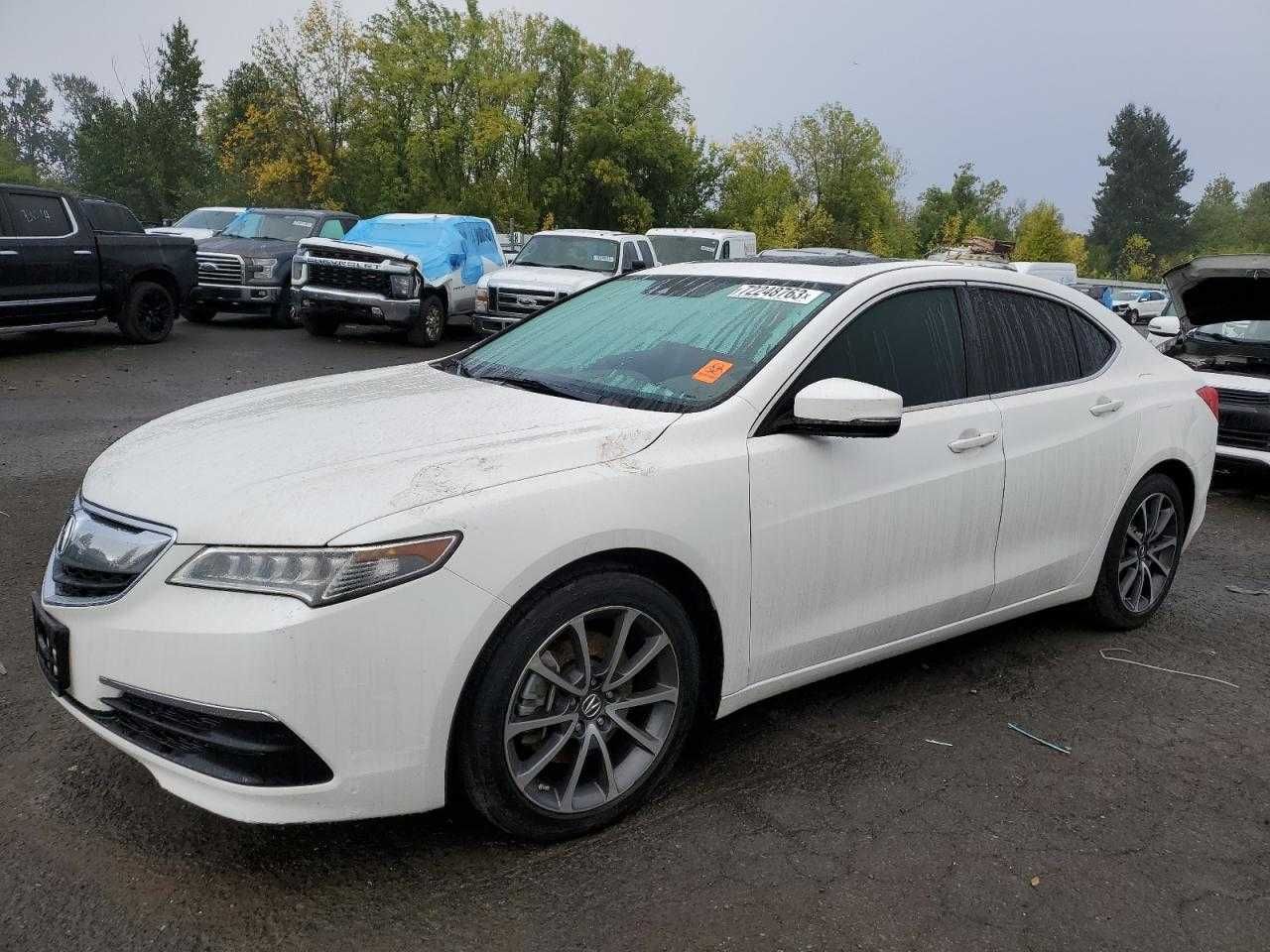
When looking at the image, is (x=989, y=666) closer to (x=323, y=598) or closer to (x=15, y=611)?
(x=323, y=598)

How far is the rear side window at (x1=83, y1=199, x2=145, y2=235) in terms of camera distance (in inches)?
522

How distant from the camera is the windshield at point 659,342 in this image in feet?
11.6

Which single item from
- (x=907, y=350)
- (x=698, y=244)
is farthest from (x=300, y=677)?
(x=698, y=244)

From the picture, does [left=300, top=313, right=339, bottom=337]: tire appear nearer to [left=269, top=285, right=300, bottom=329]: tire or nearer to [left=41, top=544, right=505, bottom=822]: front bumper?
[left=269, top=285, right=300, bottom=329]: tire

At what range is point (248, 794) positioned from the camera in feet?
8.44

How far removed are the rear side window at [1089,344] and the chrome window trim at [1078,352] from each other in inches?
0.4

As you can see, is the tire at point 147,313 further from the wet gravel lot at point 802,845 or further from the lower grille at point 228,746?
the lower grille at point 228,746

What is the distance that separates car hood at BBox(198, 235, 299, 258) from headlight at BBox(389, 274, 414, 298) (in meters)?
2.97

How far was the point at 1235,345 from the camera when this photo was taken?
8.70 m

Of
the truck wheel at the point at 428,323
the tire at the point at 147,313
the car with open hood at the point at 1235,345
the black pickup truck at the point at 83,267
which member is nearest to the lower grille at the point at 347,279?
the truck wheel at the point at 428,323

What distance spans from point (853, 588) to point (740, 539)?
22.5 inches

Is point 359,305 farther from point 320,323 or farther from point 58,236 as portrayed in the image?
point 58,236

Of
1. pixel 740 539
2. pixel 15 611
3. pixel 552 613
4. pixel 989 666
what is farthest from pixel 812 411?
pixel 15 611

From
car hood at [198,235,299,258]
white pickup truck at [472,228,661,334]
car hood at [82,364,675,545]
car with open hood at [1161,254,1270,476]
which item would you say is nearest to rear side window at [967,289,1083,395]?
car hood at [82,364,675,545]
